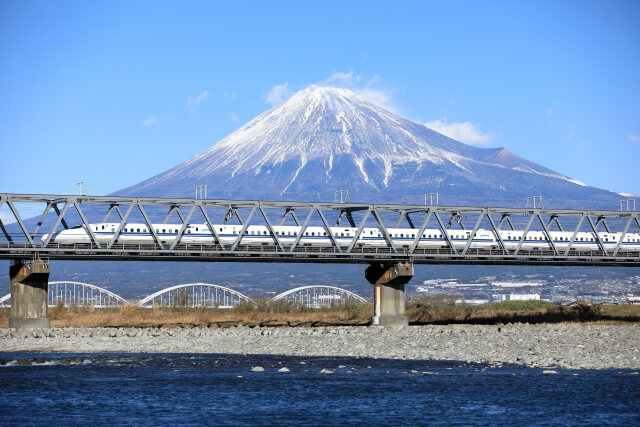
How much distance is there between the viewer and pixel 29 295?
7538 cm

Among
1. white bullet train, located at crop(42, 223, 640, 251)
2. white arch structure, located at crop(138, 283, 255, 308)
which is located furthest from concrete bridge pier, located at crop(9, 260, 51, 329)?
white arch structure, located at crop(138, 283, 255, 308)

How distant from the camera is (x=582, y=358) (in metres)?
52.4

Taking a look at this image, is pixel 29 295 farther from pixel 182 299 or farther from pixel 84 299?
pixel 84 299

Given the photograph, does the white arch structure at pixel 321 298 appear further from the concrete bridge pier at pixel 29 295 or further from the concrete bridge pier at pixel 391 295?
the concrete bridge pier at pixel 29 295

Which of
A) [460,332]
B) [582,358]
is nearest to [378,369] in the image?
[582,358]

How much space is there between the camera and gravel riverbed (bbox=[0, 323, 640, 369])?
2131 inches

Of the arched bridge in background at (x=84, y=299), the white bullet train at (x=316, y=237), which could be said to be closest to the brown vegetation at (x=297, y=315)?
the arched bridge in background at (x=84, y=299)

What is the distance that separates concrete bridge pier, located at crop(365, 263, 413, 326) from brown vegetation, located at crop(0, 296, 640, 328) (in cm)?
480

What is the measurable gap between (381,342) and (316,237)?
38877mm

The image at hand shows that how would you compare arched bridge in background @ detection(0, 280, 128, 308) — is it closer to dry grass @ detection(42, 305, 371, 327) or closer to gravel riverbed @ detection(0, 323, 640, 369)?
dry grass @ detection(42, 305, 371, 327)

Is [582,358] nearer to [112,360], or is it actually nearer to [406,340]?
[406,340]

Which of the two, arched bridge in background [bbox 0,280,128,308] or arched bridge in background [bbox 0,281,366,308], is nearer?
arched bridge in background [bbox 0,281,366,308]

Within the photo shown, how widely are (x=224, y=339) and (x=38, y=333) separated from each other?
1357 centimetres

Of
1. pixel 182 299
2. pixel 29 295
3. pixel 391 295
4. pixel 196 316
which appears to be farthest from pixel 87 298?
pixel 391 295
